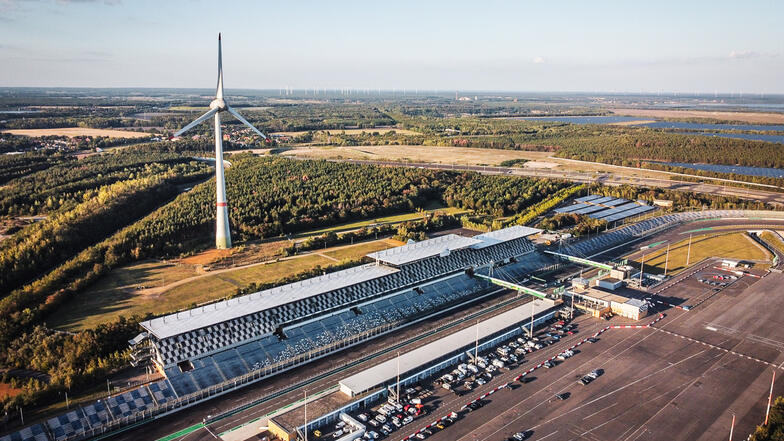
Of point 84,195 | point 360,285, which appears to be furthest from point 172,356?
point 84,195

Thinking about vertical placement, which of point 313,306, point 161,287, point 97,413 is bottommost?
point 97,413

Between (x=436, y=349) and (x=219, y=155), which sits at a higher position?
(x=219, y=155)

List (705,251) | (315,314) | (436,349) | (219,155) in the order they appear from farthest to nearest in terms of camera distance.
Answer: (705,251), (219,155), (315,314), (436,349)

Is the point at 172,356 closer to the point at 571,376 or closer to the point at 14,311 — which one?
the point at 14,311

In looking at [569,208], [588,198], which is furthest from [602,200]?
[569,208]

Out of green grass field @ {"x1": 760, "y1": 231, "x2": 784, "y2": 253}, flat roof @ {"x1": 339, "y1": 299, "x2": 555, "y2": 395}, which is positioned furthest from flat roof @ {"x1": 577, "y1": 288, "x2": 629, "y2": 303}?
green grass field @ {"x1": 760, "y1": 231, "x2": 784, "y2": 253}

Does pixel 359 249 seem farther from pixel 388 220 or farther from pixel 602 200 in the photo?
pixel 602 200
